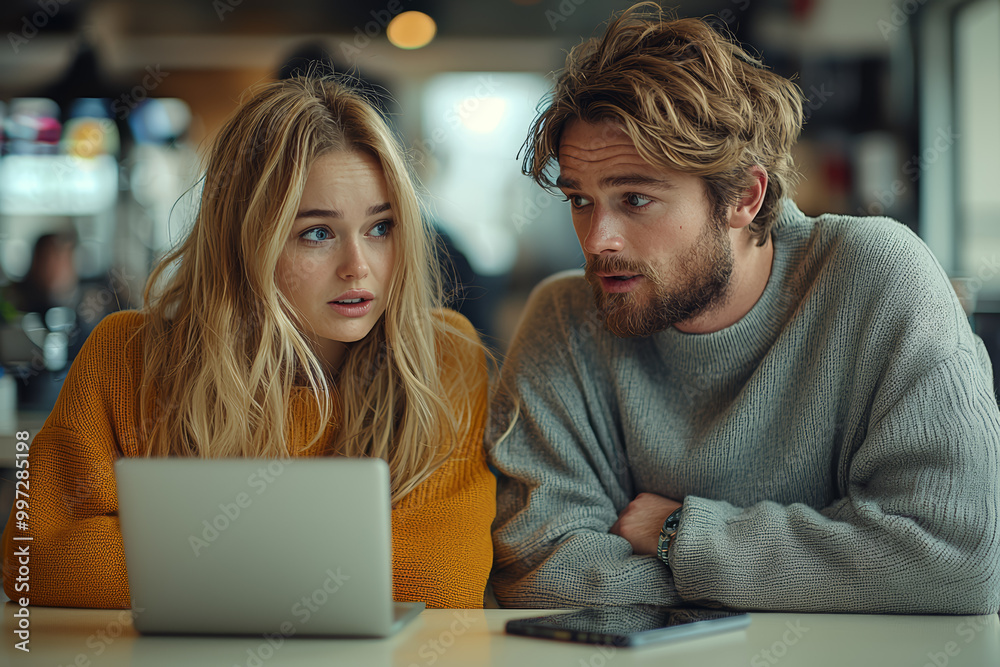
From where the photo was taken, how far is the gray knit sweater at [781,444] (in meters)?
1.04

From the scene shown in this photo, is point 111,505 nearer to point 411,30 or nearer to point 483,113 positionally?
point 483,113

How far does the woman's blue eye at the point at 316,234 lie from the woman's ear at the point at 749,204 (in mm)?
628

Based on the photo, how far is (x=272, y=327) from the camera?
4.08 ft

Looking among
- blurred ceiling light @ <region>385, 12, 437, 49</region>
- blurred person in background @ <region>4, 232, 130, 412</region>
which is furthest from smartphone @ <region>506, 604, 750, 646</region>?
blurred ceiling light @ <region>385, 12, 437, 49</region>

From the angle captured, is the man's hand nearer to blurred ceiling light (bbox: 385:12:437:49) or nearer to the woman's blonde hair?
the woman's blonde hair

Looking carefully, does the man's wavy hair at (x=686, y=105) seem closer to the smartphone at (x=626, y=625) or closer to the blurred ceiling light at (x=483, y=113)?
the smartphone at (x=626, y=625)

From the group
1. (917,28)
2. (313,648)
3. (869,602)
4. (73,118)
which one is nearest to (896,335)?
(869,602)

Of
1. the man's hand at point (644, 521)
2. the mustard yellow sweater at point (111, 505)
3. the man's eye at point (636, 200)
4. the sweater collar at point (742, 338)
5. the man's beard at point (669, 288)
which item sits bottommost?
the man's hand at point (644, 521)

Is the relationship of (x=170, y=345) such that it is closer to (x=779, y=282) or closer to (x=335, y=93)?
(x=335, y=93)

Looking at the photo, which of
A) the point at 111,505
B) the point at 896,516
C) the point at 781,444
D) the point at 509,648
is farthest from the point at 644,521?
the point at 111,505

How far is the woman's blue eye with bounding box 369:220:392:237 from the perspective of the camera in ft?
4.19

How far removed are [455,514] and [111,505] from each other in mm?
467

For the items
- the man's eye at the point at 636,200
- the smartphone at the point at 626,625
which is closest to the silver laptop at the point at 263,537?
the smartphone at the point at 626,625

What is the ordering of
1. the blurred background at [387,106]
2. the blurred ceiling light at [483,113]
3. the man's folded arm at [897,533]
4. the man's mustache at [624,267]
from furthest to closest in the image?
1. the blurred ceiling light at [483,113]
2. the blurred background at [387,106]
3. the man's mustache at [624,267]
4. the man's folded arm at [897,533]
